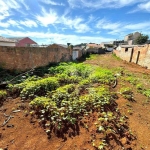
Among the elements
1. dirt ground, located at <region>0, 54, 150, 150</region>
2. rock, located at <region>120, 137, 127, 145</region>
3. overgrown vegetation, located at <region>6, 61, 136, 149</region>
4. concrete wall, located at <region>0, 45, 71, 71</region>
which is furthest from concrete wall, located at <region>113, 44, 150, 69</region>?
rock, located at <region>120, 137, 127, 145</region>

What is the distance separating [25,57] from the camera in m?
7.75

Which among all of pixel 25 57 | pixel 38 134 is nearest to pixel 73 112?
pixel 38 134

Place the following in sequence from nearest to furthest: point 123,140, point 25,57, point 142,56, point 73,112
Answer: point 123,140, point 73,112, point 25,57, point 142,56

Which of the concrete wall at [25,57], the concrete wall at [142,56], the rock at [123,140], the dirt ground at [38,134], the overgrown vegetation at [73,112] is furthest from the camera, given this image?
the concrete wall at [142,56]

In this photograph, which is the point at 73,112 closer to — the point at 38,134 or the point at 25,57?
the point at 38,134

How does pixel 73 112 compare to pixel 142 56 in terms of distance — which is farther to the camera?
pixel 142 56

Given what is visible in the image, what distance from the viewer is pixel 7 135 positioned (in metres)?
2.76

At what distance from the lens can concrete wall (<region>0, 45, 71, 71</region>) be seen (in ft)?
22.3

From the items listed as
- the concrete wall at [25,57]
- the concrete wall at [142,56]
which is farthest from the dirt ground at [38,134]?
the concrete wall at [142,56]

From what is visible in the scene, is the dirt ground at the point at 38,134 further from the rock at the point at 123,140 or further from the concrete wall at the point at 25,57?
the concrete wall at the point at 25,57

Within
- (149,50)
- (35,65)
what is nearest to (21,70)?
(35,65)

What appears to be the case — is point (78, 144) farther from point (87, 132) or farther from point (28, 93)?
point (28, 93)

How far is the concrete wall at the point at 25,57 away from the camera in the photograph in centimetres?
679

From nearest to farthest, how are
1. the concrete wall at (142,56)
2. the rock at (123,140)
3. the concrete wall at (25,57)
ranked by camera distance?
the rock at (123,140) → the concrete wall at (25,57) → the concrete wall at (142,56)
